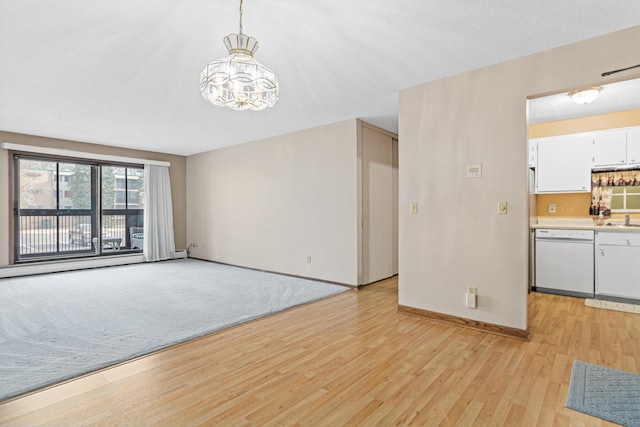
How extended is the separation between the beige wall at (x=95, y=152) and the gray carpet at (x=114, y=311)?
1.01 m

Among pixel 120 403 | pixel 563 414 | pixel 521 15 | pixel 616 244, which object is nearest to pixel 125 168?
pixel 120 403

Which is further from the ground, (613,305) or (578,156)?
(578,156)

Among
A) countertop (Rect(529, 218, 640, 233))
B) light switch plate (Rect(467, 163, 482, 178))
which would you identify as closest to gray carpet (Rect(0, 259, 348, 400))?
light switch plate (Rect(467, 163, 482, 178))

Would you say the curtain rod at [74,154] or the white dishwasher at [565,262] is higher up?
the curtain rod at [74,154]

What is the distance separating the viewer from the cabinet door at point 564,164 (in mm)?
4508

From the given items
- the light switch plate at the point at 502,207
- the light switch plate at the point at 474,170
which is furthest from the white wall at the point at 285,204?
the light switch plate at the point at 502,207

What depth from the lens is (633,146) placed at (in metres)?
4.19

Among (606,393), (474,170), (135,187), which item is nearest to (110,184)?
(135,187)

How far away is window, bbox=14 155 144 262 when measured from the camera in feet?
18.9

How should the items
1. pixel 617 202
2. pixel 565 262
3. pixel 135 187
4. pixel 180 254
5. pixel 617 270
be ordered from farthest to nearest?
pixel 180 254, pixel 135 187, pixel 617 202, pixel 565 262, pixel 617 270

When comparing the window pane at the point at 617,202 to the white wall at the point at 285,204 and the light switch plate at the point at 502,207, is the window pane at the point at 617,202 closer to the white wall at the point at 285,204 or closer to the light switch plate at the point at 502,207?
the light switch plate at the point at 502,207

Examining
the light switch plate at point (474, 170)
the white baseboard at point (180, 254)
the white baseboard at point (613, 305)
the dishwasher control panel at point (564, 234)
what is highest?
the light switch plate at point (474, 170)

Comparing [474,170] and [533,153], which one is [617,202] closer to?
[533,153]

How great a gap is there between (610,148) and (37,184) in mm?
9402
